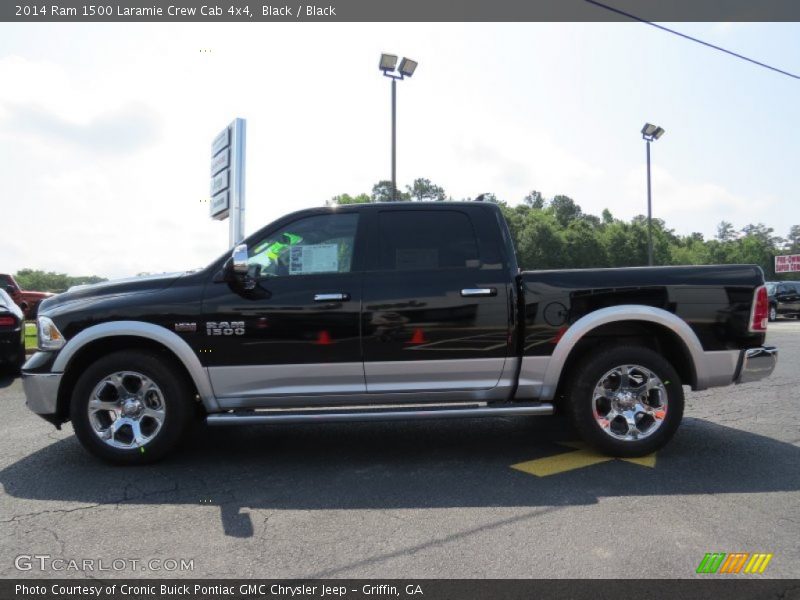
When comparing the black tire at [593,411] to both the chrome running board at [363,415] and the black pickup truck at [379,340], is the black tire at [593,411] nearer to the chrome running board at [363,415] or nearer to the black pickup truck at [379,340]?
the black pickup truck at [379,340]

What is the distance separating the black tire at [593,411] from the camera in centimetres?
447

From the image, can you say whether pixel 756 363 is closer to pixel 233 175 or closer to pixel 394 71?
pixel 233 175

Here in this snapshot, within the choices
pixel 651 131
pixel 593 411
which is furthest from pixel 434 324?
pixel 651 131

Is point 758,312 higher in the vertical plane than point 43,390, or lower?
higher

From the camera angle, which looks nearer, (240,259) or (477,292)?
(240,259)

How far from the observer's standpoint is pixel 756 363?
4.59 meters

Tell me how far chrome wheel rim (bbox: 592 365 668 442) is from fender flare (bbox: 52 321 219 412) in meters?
2.96

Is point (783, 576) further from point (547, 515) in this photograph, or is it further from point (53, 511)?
point (53, 511)

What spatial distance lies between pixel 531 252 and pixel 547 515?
3323 inches

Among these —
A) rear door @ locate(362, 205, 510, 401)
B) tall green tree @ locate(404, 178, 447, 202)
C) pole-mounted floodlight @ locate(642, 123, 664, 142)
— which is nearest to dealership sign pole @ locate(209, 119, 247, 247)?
rear door @ locate(362, 205, 510, 401)

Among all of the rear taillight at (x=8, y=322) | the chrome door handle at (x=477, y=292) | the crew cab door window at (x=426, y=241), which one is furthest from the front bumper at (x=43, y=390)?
the rear taillight at (x=8, y=322)

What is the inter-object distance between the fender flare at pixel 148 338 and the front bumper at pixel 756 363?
4.09 meters

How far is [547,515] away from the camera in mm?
3449

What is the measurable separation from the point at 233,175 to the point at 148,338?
10.1 meters
